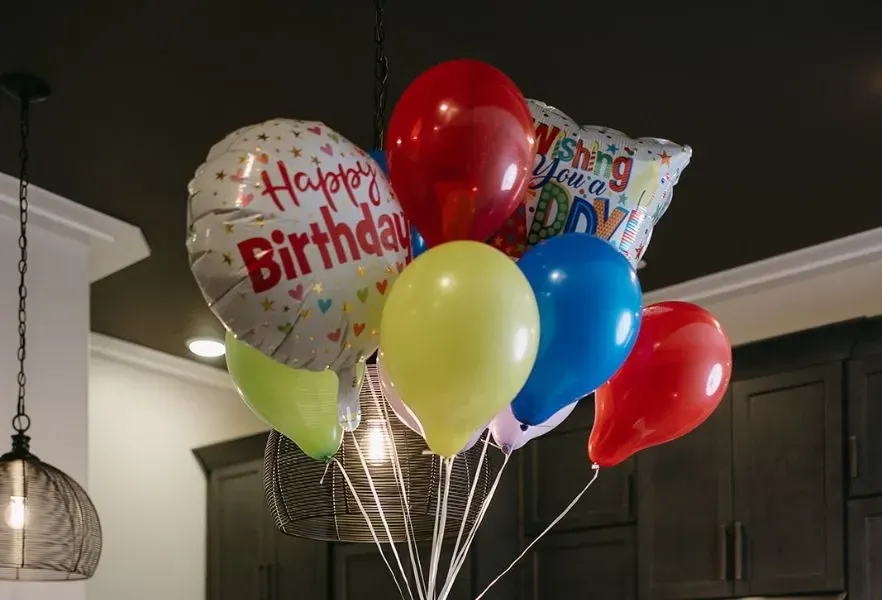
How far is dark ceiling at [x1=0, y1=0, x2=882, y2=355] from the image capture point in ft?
6.93

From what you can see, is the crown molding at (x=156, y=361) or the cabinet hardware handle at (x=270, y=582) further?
the cabinet hardware handle at (x=270, y=582)

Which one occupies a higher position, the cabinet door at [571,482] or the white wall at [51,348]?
the white wall at [51,348]

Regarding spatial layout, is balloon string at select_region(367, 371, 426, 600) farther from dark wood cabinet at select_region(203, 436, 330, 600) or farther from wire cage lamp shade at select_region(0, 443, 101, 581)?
dark wood cabinet at select_region(203, 436, 330, 600)

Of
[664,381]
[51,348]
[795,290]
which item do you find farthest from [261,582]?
[664,381]

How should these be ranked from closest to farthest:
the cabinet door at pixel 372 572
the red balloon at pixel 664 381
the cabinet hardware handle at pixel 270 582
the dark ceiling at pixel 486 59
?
Answer: the red balloon at pixel 664 381 < the dark ceiling at pixel 486 59 < the cabinet door at pixel 372 572 < the cabinet hardware handle at pixel 270 582

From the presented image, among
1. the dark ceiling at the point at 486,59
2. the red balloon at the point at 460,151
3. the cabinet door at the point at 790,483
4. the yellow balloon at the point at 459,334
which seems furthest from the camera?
the cabinet door at the point at 790,483

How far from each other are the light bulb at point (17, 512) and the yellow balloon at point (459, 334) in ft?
4.26

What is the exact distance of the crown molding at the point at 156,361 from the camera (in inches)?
166

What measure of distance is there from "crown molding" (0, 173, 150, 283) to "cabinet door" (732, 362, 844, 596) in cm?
191

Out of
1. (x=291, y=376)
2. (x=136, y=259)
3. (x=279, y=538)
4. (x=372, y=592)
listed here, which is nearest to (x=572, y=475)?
(x=372, y=592)

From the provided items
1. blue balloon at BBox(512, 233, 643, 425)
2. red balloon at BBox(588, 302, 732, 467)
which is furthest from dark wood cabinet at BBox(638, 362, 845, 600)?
blue balloon at BBox(512, 233, 643, 425)

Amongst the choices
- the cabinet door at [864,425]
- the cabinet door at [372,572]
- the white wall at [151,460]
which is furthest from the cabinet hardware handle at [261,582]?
the cabinet door at [864,425]

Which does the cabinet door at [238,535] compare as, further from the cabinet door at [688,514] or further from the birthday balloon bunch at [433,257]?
the birthday balloon bunch at [433,257]

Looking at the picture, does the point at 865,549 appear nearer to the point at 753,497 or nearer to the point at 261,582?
the point at 753,497
